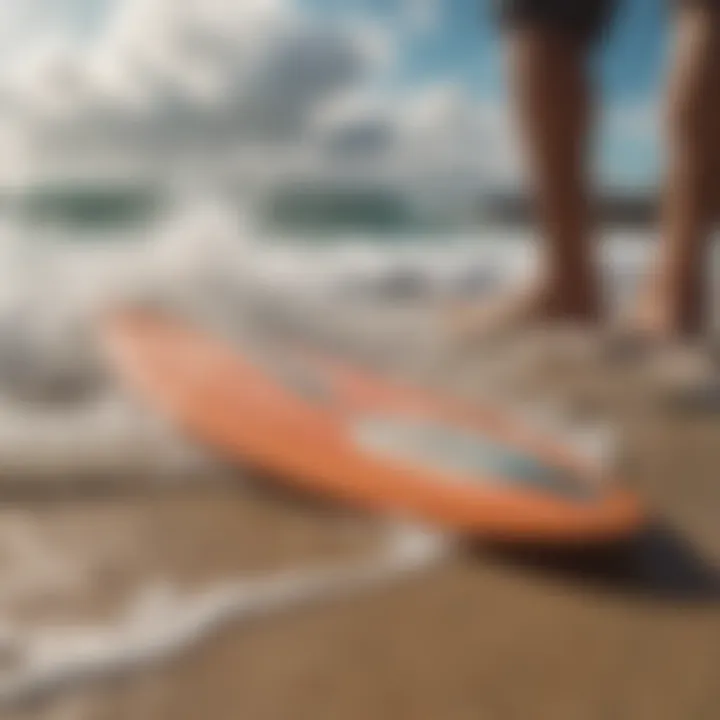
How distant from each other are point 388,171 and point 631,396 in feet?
2.31

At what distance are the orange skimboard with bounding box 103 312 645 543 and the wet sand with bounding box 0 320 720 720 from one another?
0.02 metres

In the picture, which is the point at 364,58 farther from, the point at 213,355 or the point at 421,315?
the point at 213,355

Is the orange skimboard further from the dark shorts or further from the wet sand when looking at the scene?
the dark shorts

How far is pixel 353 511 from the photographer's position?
80 cm

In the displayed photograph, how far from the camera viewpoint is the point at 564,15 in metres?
1.18

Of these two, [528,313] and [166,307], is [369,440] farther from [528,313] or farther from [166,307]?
[528,313]

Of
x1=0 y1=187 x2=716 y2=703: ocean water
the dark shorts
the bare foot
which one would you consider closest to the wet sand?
x1=0 y1=187 x2=716 y2=703: ocean water

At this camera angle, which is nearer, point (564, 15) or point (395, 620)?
point (395, 620)

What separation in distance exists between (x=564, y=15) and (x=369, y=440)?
21.2 inches

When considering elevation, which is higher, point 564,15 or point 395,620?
point 564,15

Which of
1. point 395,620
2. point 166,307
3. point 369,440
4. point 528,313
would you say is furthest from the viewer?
point 528,313

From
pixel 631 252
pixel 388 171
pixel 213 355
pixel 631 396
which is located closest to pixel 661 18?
pixel 631 252

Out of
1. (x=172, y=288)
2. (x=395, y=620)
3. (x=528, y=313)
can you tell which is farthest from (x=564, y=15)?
(x=395, y=620)

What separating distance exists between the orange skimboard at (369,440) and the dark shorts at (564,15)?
0.40 meters
